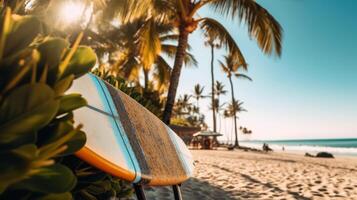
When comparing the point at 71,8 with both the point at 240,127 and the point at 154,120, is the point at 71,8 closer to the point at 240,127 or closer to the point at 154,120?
the point at 154,120

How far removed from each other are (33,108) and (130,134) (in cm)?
100

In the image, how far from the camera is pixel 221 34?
7.54 meters

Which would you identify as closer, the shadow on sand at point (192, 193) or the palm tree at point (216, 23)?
the shadow on sand at point (192, 193)

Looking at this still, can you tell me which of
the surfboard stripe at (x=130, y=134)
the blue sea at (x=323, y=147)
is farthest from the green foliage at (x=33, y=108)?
the blue sea at (x=323, y=147)

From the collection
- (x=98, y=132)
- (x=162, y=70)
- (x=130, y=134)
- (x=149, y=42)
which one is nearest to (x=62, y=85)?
(x=98, y=132)

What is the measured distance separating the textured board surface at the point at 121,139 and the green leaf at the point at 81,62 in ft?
1.29

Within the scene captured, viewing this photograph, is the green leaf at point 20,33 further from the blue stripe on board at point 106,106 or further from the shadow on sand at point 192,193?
the shadow on sand at point 192,193

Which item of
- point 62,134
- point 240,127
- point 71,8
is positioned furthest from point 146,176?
point 240,127

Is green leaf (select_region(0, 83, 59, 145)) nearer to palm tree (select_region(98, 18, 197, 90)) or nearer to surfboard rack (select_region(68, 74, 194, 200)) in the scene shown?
surfboard rack (select_region(68, 74, 194, 200))

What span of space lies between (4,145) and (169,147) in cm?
165

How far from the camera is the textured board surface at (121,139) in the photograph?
1.06 meters

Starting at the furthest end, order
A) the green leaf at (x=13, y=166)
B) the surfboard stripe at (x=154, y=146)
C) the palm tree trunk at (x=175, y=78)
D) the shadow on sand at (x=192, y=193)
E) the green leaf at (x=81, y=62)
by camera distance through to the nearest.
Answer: the palm tree trunk at (x=175, y=78), the shadow on sand at (x=192, y=193), the surfboard stripe at (x=154, y=146), the green leaf at (x=81, y=62), the green leaf at (x=13, y=166)

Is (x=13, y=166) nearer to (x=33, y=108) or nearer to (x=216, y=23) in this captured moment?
(x=33, y=108)

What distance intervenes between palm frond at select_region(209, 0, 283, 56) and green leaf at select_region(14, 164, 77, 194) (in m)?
6.67
